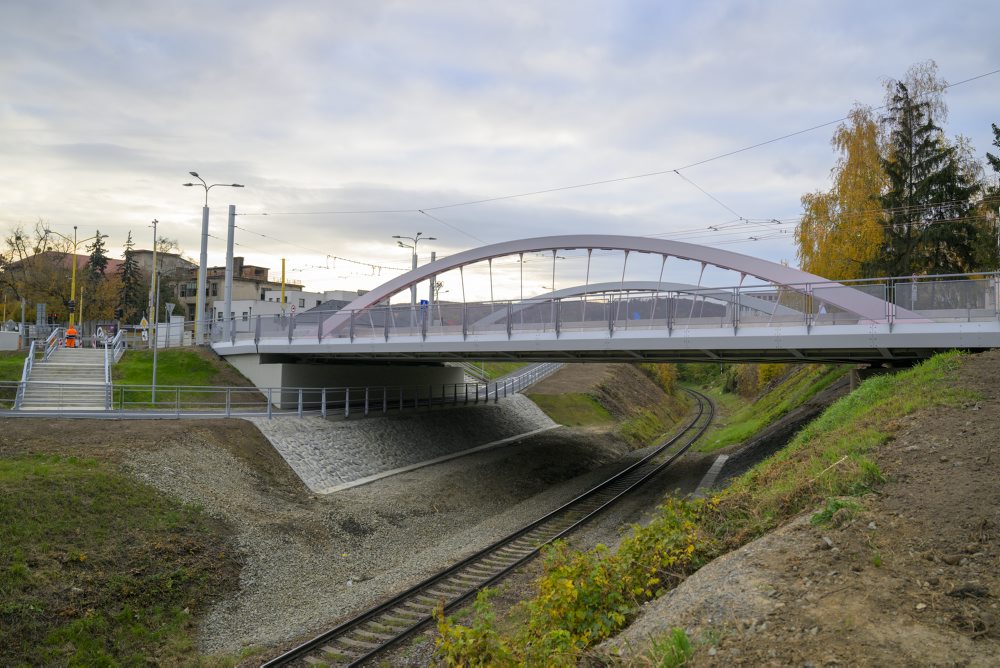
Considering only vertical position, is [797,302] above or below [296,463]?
above

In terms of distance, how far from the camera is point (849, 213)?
32031mm

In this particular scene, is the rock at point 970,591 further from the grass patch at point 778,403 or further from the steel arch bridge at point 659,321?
the grass patch at point 778,403

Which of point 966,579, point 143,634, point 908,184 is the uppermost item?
point 908,184

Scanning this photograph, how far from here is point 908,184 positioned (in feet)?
103

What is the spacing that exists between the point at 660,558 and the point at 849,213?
27.7 meters

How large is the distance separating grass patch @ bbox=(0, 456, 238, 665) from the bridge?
10.7m

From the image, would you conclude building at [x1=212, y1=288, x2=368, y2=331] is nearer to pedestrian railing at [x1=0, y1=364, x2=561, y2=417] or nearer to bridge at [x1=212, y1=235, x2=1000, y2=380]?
pedestrian railing at [x1=0, y1=364, x2=561, y2=417]

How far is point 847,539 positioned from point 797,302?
11581 mm

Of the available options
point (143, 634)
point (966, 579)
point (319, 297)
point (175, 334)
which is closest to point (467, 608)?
point (143, 634)

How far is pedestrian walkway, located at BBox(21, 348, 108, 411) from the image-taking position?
22484 millimetres

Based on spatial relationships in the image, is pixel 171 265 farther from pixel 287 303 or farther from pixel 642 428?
pixel 642 428

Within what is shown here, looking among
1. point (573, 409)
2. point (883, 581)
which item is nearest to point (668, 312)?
point (883, 581)

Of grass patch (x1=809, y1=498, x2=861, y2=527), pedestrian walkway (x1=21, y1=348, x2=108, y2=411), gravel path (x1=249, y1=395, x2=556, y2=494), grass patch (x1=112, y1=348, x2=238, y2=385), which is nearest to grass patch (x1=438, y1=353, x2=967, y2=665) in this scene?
grass patch (x1=809, y1=498, x2=861, y2=527)

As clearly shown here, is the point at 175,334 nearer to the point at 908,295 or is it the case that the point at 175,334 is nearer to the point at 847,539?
the point at 908,295
